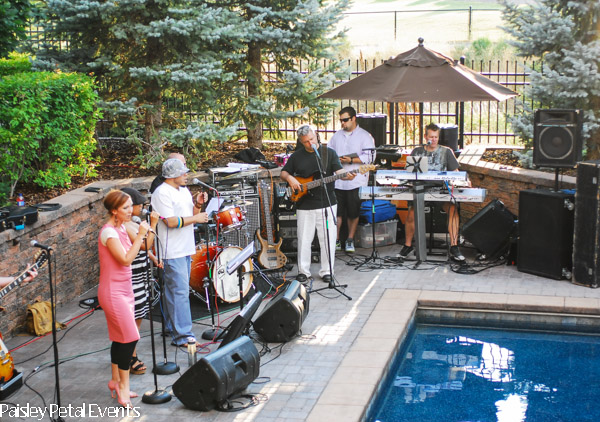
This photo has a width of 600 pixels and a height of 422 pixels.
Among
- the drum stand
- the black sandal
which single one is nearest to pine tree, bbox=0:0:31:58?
the drum stand

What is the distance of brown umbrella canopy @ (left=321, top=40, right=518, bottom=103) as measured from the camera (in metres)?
10.5

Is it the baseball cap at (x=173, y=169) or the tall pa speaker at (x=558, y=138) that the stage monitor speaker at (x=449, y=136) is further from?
the baseball cap at (x=173, y=169)

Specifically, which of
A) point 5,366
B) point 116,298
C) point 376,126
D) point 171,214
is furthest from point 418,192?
point 5,366

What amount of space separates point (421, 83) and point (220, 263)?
4.06m

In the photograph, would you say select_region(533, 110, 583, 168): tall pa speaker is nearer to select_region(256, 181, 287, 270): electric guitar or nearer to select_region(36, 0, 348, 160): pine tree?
select_region(256, 181, 287, 270): electric guitar

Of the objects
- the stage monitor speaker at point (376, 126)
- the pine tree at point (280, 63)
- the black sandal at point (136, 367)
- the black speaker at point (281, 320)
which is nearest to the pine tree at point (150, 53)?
the pine tree at point (280, 63)

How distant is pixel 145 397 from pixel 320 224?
12.8 ft

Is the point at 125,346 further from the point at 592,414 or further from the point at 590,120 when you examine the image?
the point at 590,120

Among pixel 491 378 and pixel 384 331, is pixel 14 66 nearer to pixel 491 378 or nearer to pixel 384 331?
pixel 384 331

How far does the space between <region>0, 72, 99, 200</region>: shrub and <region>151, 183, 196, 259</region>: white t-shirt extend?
251 centimetres

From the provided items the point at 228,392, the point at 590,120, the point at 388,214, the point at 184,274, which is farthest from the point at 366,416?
the point at 590,120

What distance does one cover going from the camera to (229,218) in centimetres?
885

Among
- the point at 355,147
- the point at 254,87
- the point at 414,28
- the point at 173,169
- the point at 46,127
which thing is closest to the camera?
the point at 173,169

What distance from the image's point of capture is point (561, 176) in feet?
34.8
